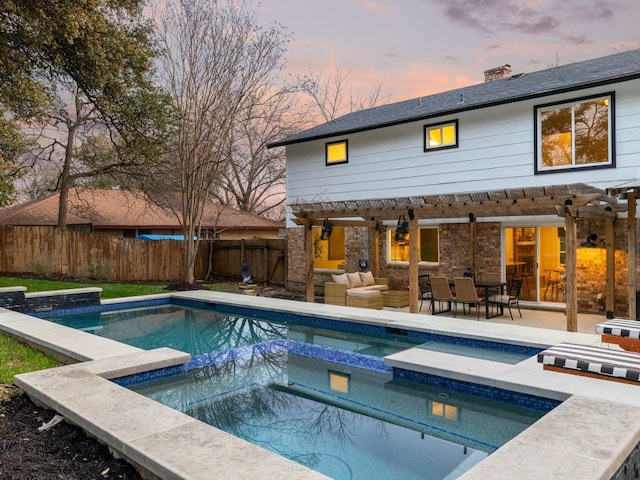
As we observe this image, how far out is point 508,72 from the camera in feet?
49.2

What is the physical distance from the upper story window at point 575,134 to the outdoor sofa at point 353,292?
484cm

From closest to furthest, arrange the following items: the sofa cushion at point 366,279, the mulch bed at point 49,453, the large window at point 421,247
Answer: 1. the mulch bed at point 49,453
2. the sofa cushion at point 366,279
3. the large window at point 421,247

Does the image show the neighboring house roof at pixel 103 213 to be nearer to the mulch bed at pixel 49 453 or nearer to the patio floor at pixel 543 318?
the patio floor at pixel 543 318

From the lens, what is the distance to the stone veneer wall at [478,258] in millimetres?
10336

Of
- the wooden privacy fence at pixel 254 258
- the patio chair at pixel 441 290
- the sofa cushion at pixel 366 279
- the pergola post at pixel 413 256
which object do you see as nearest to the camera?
the pergola post at pixel 413 256

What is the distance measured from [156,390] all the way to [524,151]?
30.7 ft

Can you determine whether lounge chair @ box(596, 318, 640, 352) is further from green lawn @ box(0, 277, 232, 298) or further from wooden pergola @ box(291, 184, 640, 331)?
green lawn @ box(0, 277, 232, 298)

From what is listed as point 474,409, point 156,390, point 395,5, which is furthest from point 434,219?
point 156,390

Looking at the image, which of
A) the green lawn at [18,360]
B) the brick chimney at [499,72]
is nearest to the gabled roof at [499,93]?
the brick chimney at [499,72]

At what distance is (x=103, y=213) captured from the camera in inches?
892

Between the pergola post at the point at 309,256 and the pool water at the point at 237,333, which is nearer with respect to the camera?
the pool water at the point at 237,333

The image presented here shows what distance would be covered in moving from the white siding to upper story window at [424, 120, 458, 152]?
0.44 ft

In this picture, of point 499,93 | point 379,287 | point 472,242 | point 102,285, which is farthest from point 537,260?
point 102,285

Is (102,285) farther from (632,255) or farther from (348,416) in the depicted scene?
(632,255)
